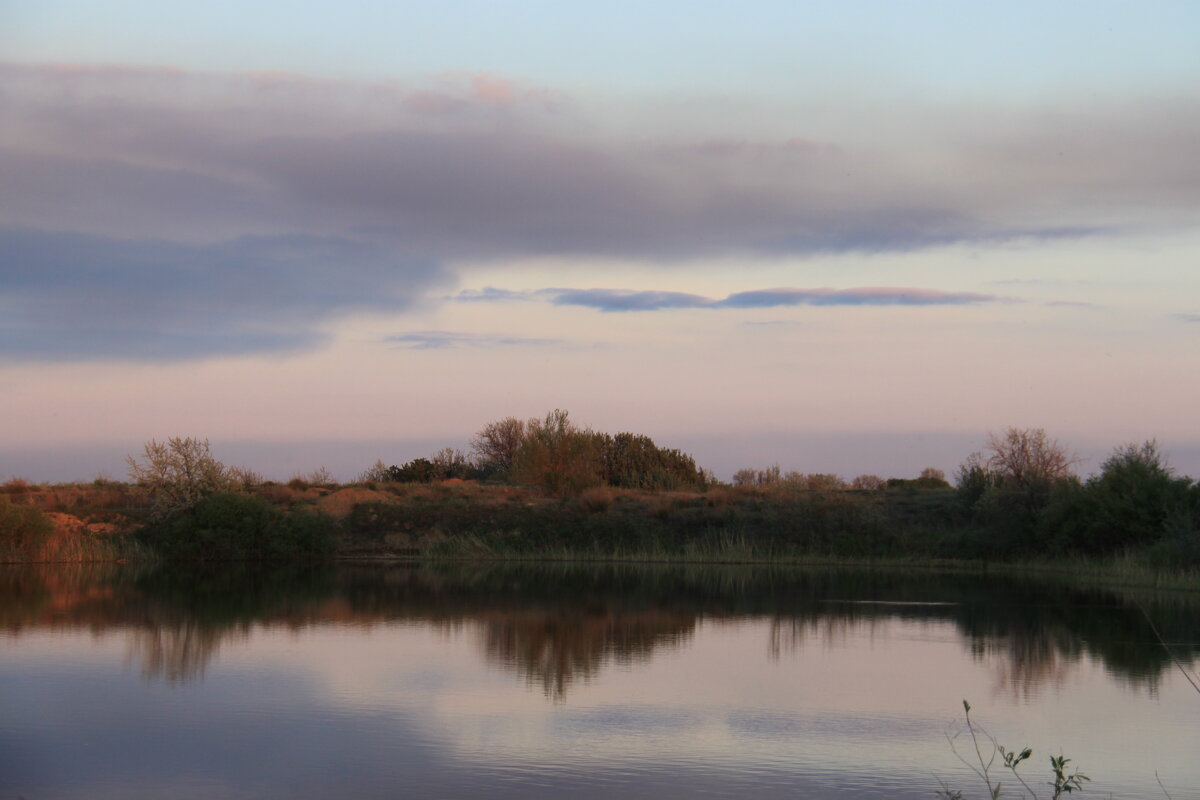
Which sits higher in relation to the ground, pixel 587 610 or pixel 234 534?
pixel 234 534

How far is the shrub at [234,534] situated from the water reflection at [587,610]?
205 centimetres

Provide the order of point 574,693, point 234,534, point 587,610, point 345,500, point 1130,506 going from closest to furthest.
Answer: point 574,693, point 587,610, point 1130,506, point 234,534, point 345,500

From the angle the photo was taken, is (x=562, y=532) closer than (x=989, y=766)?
No

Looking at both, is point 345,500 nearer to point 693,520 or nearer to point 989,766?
point 693,520

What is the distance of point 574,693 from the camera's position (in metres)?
11.8

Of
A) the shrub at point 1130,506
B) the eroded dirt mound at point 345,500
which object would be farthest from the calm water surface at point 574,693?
the eroded dirt mound at point 345,500

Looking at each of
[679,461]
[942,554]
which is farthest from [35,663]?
[679,461]

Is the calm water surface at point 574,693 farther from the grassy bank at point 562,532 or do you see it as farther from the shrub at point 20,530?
the grassy bank at point 562,532

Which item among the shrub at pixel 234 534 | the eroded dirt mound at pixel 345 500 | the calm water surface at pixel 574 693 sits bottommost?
the calm water surface at pixel 574 693

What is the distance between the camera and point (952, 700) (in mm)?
11805

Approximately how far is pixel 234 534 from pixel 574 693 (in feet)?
69.5

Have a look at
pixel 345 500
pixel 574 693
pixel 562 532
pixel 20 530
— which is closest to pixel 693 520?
pixel 562 532

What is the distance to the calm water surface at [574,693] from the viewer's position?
27.6ft

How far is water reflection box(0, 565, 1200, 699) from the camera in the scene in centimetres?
1452
